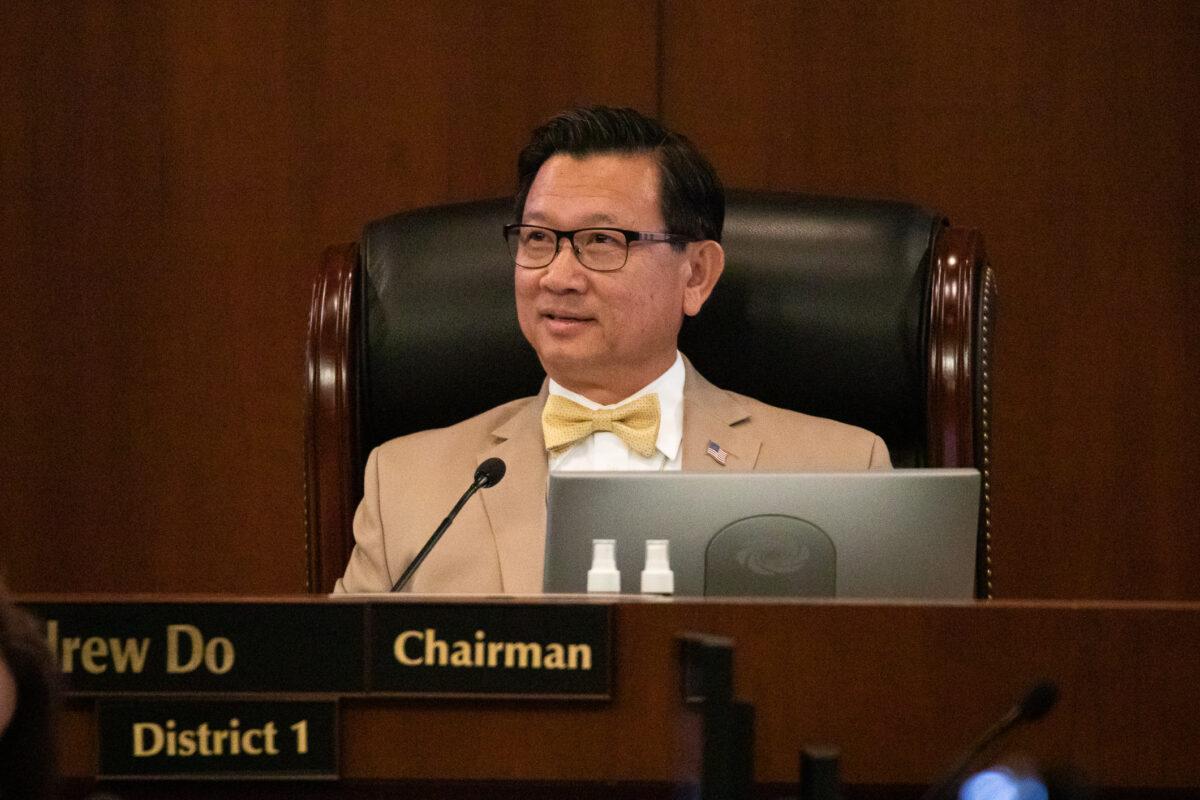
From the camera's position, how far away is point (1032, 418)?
2869mm

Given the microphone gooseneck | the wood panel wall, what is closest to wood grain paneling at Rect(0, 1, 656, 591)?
the wood panel wall

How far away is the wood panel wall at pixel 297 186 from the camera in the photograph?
287 centimetres

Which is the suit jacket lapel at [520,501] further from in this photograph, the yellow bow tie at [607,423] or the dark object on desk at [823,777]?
the dark object on desk at [823,777]

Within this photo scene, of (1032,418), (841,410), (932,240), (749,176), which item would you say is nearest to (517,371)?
(841,410)

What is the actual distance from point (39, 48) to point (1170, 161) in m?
2.10

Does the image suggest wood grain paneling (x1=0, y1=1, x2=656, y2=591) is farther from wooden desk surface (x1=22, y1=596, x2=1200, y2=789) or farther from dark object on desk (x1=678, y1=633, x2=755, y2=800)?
dark object on desk (x1=678, y1=633, x2=755, y2=800)

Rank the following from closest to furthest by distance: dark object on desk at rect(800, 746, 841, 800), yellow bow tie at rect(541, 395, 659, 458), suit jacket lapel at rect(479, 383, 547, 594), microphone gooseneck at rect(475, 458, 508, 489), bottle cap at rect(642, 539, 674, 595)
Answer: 1. dark object on desk at rect(800, 746, 841, 800)
2. bottle cap at rect(642, 539, 674, 595)
3. microphone gooseneck at rect(475, 458, 508, 489)
4. suit jacket lapel at rect(479, 383, 547, 594)
5. yellow bow tie at rect(541, 395, 659, 458)

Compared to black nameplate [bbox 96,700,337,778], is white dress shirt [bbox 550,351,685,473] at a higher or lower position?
higher

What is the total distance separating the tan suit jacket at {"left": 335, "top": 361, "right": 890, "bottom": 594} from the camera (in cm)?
204

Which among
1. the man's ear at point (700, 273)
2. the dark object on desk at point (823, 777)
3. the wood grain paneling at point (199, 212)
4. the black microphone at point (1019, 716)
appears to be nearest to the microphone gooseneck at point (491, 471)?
the man's ear at point (700, 273)

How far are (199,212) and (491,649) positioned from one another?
2204mm

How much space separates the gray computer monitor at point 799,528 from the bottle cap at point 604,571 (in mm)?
37

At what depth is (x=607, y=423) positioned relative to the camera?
6.98 ft

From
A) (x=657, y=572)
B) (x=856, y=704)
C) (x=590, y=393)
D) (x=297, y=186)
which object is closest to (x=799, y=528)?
(x=657, y=572)
